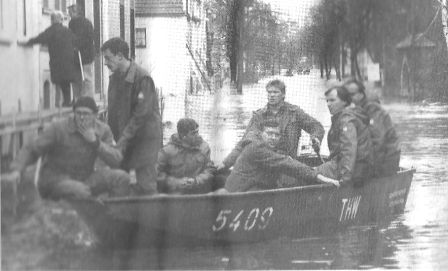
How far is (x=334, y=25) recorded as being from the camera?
373 cm

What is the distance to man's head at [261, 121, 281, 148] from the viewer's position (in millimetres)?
3732

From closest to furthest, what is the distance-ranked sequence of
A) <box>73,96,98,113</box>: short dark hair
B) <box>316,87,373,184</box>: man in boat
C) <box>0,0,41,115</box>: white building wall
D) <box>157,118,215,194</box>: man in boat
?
<box>0,0,41,115</box>: white building wall, <box>73,96,98,113</box>: short dark hair, <box>157,118,215,194</box>: man in boat, <box>316,87,373,184</box>: man in boat

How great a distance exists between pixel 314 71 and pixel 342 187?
0.54 metres

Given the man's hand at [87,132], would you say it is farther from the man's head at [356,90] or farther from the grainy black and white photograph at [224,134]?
the man's head at [356,90]

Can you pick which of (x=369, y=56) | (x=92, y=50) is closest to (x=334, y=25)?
(x=369, y=56)

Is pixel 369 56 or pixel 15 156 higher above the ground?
pixel 369 56

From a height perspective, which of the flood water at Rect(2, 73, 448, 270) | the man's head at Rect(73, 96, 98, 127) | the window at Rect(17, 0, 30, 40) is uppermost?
the window at Rect(17, 0, 30, 40)

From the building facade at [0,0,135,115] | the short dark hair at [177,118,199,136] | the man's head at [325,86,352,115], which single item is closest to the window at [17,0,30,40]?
the building facade at [0,0,135,115]

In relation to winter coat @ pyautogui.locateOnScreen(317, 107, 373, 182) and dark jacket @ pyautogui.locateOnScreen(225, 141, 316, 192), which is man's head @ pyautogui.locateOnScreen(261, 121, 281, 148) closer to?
dark jacket @ pyautogui.locateOnScreen(225, 141, 316, 192)

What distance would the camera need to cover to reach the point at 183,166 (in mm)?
3689

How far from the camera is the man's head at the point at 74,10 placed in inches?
139

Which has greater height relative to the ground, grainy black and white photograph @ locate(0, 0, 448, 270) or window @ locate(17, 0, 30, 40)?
window @ locate(17, 0, 30, 40)

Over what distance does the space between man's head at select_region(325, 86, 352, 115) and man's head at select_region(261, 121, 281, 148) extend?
0.82ft

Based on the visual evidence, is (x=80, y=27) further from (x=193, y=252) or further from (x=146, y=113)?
(x=193, y=252)
